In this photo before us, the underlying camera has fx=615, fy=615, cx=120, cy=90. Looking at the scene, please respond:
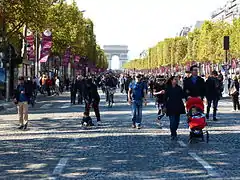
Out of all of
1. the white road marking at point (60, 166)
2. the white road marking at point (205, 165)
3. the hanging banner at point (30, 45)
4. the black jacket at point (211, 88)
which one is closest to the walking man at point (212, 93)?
the black jacket at point (211, 88)

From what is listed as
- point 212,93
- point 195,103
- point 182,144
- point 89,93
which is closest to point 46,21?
point 212,93

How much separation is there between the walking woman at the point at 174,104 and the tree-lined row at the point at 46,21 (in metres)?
21.3

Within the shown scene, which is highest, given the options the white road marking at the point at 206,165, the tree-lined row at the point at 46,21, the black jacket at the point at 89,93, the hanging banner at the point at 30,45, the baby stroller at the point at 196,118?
the tree-lined row at the point at 46,21

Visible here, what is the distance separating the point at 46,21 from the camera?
5025cm

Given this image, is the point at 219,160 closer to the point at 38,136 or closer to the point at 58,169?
the point at 58,169

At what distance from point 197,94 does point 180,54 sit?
133m

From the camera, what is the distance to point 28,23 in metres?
39.7

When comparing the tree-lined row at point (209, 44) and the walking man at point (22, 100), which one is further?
the tree-lined row at point (209, 44)

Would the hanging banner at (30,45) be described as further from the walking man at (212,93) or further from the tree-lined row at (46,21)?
the walking man at (212,93)

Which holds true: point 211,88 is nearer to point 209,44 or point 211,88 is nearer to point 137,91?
point 137,91

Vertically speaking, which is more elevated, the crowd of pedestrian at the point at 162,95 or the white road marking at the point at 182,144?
the crowd of pedestrian at the point at 162,95

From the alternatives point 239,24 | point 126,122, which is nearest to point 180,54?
point 239,24

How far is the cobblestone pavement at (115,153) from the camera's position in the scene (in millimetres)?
11023

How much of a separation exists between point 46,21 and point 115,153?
37463 mm
